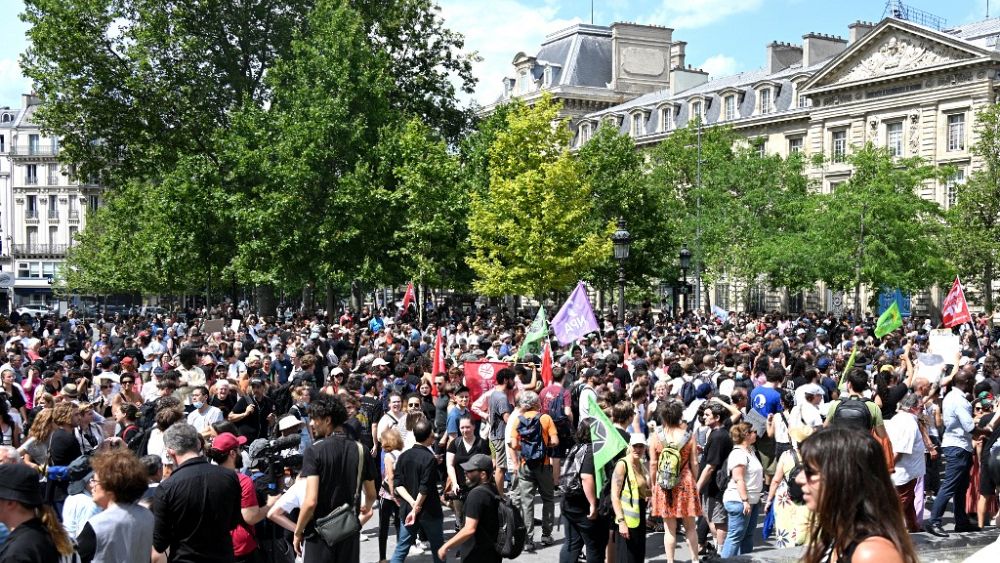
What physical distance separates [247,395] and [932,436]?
833 cm

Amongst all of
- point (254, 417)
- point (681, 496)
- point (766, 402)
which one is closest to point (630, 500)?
point (681, 496)

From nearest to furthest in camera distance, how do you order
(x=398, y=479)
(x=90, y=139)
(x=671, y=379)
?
(x=398, y=479) < (x=671, y=379) < (x=90, y=139)

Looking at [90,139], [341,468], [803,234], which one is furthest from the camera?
[803,234]

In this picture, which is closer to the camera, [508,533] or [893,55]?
[508,533]

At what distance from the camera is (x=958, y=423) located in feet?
36.9

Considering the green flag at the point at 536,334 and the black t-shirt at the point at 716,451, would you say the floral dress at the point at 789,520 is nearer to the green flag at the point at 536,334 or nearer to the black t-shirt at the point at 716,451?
the black t-shirt at the point at 716,451

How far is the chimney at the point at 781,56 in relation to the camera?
65.9 meters

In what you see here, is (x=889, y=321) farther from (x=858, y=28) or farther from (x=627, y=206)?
(x=858, y=28)

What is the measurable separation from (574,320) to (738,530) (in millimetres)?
10167

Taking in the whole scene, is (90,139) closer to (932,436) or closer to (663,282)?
(663,282)

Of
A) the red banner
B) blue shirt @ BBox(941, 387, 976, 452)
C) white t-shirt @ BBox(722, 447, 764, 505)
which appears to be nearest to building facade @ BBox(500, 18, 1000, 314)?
the red banner

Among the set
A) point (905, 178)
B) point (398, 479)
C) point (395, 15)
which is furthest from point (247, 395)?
point (905, 178)

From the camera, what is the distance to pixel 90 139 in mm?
39375

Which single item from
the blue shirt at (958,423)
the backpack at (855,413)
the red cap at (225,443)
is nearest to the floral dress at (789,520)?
the backpack at (855,413)
